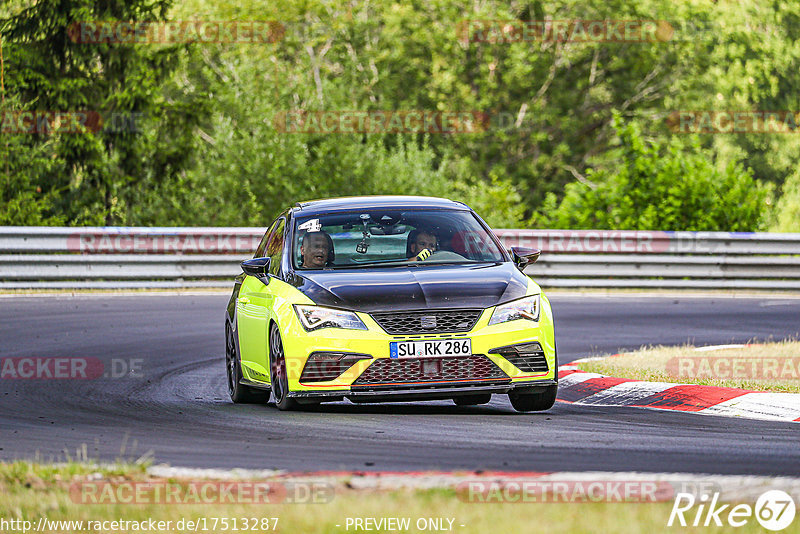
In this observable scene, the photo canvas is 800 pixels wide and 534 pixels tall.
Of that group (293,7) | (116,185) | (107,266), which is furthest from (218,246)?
(293,7)

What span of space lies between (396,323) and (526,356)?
92 cm

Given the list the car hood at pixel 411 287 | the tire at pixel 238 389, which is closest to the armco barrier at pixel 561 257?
the tire at pixel 238 389

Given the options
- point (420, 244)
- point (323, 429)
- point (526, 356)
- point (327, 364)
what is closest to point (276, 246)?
point (420, 244)

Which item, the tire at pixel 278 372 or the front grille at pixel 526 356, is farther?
the tire at pixel 278 372

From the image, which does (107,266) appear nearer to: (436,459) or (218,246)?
(218,246)

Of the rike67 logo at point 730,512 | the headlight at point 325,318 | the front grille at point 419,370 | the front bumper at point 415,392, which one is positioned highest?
the rike67 logo at point 730,512

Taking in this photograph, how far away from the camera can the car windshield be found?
404 inches

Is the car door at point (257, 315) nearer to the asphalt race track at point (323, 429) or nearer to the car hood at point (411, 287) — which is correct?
the asphalt race track at point (323, 429)

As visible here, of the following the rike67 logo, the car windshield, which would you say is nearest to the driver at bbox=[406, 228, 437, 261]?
the car windshield

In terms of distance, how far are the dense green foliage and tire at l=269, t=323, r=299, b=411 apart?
52.2ft

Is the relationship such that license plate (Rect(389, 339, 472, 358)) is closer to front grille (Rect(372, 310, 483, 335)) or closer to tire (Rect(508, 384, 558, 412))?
front grille (Rect(372, 310, 483, 335))

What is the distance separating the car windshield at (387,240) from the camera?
10.3m

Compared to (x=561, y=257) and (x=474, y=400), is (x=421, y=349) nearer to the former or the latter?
(x=474, y=400)

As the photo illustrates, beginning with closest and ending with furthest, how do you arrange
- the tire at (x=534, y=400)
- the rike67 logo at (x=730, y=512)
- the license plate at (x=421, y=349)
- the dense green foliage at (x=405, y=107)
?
the rike67 logo at (x=730, y=512), the license plate at (x=421, y=349), the tire at (x=534, y=400), the dense green foliage at (x=405, y=107)
